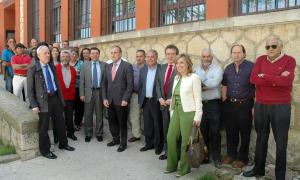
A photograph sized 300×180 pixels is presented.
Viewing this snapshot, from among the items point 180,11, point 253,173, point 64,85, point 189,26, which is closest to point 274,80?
point 253,173

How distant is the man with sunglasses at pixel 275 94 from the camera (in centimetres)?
430

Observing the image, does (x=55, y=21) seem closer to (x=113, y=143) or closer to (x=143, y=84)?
(x=113, y=143)

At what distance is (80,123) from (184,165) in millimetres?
3273

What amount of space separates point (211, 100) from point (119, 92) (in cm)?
170

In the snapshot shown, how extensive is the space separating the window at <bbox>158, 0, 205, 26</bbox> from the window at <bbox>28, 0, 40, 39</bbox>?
28.9ft

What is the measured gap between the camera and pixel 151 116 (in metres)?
6.10

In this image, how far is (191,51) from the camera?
21.1 ft

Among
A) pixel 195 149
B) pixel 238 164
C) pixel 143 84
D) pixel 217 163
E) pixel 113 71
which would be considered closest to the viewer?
pixel 195 149

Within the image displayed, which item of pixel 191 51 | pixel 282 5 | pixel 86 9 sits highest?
pixel 86 9

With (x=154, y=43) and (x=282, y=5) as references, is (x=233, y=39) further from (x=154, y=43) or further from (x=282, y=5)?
(x=154, y=43)

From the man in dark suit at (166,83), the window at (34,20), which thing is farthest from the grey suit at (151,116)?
the window at (34,20)

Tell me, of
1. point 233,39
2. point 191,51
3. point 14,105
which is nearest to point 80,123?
point 14,105

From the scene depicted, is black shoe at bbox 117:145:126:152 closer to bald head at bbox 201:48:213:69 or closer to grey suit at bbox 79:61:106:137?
grey suit at bbox 79:61:106:137

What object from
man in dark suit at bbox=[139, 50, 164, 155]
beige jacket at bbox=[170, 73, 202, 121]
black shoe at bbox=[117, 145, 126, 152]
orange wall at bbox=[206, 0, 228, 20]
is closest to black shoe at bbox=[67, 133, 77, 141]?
black shoe at bbox=[117, 145, 126, 152]
